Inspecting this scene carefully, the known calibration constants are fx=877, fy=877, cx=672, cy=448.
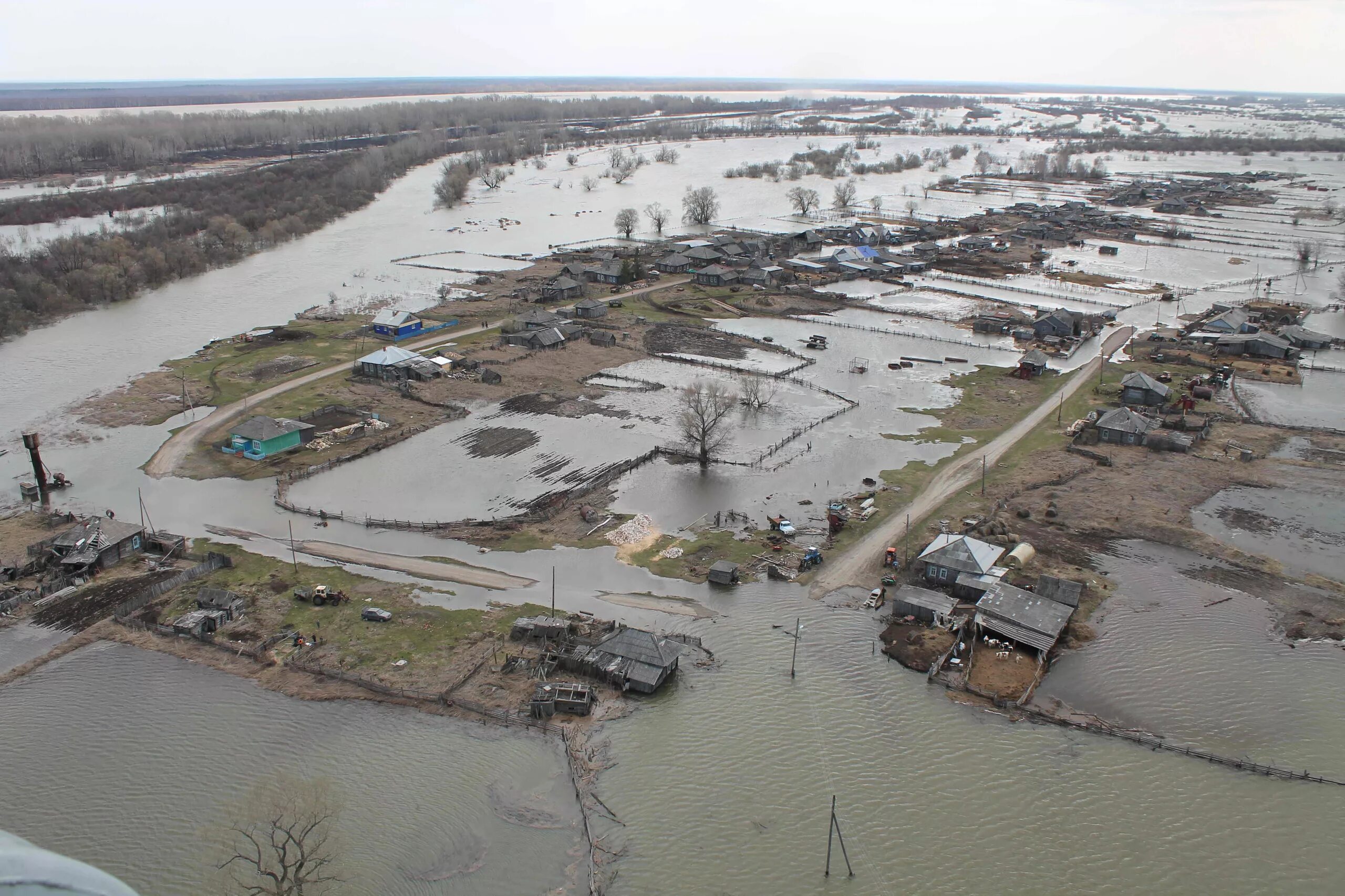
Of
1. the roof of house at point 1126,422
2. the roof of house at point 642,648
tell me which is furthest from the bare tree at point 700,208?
the roof of house at point 642,648

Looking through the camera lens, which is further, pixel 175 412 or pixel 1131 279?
pixel 1131 279

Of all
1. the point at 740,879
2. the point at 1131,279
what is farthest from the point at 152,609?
the point at 1131,279

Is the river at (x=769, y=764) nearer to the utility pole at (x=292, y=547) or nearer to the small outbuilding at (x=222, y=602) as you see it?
the utility pole at (x=292, y=547)

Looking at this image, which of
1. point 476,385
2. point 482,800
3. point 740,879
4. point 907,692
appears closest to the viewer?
point 740,879

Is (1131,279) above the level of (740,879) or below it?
above

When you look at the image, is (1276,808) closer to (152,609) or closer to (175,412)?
(152,609)

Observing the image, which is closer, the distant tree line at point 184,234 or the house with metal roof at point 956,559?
the house with metal roof at point 956,559

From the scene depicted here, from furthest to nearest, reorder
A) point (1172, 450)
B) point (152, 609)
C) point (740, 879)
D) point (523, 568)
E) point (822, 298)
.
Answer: point (822, 298) < point (1172, 450) < point (523, 568) < point (152, 609) < point (740, 879)
